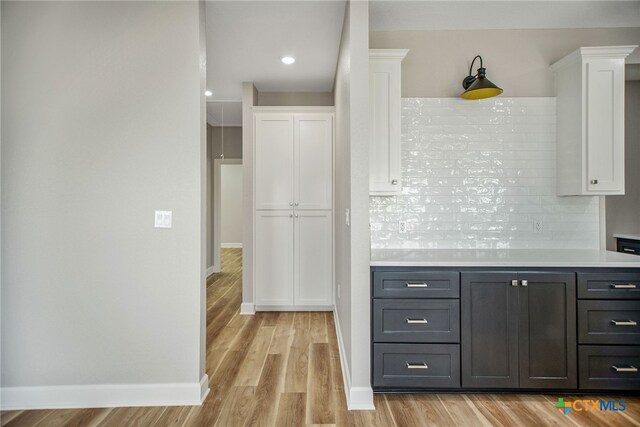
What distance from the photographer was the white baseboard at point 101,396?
6.93 feet

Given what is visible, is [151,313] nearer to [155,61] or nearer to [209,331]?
[209,331]

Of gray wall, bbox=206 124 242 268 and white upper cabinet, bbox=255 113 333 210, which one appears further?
gray wall, bbox=206 124 242 268

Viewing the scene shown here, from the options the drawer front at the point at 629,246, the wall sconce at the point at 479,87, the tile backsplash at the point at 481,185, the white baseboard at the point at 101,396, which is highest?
the wall sconce at the point at 479,87

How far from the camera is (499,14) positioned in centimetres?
259

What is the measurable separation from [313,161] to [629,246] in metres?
3.21

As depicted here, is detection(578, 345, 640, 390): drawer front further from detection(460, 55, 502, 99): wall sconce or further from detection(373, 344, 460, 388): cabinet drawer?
detection(460, 55, 502, 99): wall sconce

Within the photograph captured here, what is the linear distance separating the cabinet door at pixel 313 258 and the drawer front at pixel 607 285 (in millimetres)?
2367

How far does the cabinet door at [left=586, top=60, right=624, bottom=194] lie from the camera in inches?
97.0

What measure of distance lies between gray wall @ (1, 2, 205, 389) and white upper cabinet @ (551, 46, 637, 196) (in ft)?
9.08

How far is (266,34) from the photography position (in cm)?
287

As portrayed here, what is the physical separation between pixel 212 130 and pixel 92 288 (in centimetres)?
463

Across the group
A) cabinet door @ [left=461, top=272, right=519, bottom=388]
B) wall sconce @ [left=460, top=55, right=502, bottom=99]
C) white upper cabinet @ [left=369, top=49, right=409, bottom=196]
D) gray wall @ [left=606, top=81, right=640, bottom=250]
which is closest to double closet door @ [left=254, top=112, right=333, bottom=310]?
white upper cabinet @ [left=369, top=49, right=409, bottom=196]

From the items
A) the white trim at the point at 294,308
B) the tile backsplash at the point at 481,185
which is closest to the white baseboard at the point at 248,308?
the white trim at the point at 294,308

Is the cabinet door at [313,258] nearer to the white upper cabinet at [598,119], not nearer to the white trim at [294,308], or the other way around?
the white trim at [294,308]
